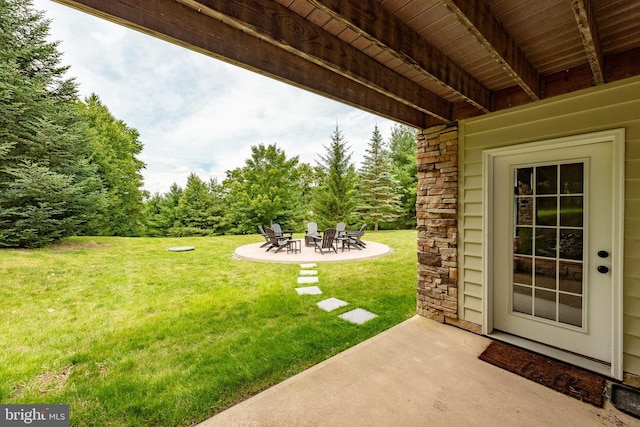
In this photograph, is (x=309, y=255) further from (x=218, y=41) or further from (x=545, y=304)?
(x=218, y=41)

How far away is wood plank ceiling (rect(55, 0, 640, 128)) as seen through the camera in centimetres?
146

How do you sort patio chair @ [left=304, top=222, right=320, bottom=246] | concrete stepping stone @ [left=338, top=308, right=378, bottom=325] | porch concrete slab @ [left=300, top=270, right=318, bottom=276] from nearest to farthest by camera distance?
concrete stepping stone @ [left=338, top=308, right=378, bottom=325], porch concrete slab @ [left=300, top=270, right=318, bottom=276], patio chair @ [left=304, top=222, right=320, bottom=246]

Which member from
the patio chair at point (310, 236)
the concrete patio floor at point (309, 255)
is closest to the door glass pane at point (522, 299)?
the concrete patio floor at point (309, 255)

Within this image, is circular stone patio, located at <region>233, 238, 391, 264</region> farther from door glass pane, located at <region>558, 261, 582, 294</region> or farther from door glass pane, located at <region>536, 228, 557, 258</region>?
door glass pane, located at <region>558, 261, 582, 294</region>

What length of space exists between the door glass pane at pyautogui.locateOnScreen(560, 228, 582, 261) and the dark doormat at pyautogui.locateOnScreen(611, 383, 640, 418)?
1.07 m

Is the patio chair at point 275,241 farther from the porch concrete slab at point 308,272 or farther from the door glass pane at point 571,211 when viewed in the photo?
the door glass pane at point 571,211

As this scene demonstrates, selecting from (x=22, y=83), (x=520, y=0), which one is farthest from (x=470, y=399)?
(x=22, y=83)

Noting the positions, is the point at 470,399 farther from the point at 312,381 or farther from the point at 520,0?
the point at 520,0

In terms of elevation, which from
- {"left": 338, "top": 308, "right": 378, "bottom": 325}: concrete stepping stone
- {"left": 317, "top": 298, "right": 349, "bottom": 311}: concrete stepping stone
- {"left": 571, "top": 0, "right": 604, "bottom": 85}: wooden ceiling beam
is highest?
{"left": 571, "top": 0, "right": 604, "bottom": 85}: wooden ceiling beam

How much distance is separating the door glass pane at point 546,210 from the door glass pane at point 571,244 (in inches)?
5.5

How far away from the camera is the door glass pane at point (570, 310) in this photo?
2568mm

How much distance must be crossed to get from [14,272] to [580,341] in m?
9.28

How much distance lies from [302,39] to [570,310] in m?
3.48

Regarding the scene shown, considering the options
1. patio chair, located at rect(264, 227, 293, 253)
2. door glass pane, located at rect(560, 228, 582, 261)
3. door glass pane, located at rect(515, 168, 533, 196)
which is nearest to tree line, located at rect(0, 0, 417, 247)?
patio chair, located at rect(264, 227, 293, 253)
